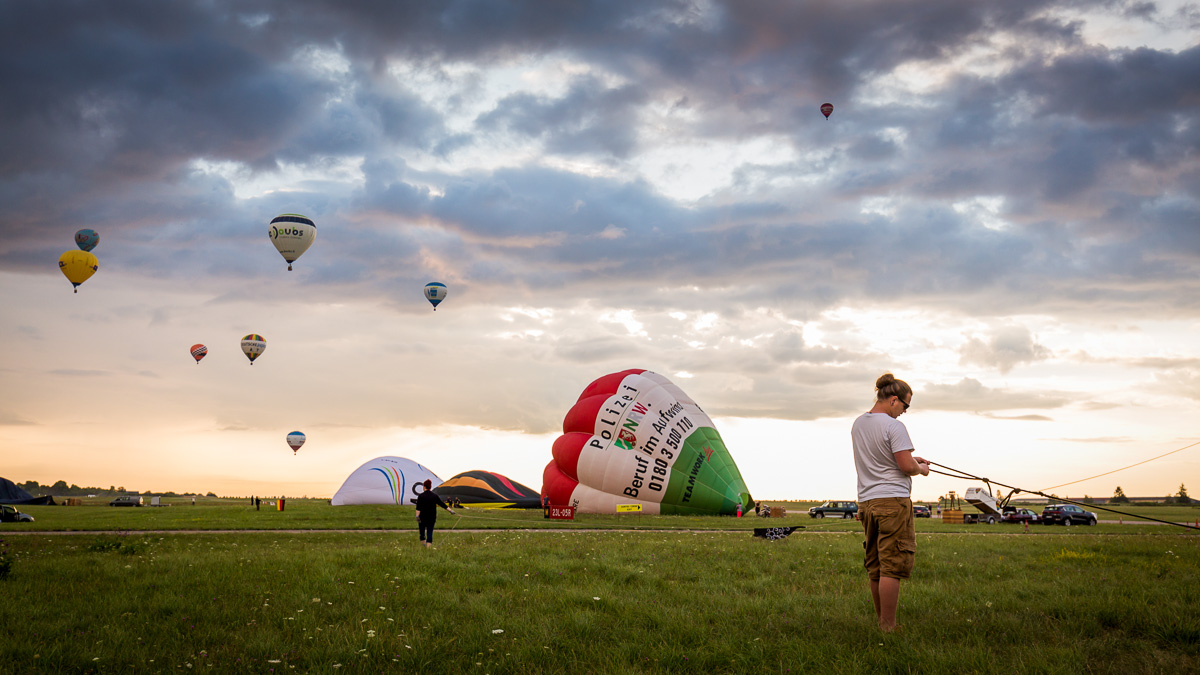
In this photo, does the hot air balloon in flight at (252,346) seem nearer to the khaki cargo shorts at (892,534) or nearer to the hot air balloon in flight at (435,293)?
the hot air balloon in flight at (435,293)

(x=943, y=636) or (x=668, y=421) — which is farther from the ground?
(x=668, y=421)

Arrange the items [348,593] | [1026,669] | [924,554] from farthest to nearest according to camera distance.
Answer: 1. [924,554]
2. [348,593]
3. [1026,669]

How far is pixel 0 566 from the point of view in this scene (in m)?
9.90

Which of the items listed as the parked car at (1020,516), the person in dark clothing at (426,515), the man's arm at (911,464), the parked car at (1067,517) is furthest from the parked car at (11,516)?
the parked car at (1067,517)

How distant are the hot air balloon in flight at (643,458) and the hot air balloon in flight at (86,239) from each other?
115ft

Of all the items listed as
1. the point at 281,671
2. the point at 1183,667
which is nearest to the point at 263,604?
the point at 281,671

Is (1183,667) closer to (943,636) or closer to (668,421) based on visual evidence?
(943,636)

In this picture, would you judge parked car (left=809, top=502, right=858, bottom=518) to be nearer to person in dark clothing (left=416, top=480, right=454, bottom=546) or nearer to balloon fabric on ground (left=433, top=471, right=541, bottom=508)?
balloon fabric on ground (left=433, top=471, right=541, bottom=508)

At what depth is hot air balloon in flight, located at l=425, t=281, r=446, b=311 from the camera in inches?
1929

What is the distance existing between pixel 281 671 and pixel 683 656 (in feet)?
9.87

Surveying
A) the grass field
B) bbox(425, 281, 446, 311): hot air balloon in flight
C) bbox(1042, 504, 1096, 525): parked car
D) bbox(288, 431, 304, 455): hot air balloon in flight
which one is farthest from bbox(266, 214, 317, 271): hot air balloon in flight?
bbox(1042, 504, 1096, 525): parked car

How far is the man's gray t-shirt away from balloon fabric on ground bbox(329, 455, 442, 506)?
4369cm

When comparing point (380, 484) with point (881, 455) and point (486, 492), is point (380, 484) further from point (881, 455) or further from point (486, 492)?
point (881, 455)

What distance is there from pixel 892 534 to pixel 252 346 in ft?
178
